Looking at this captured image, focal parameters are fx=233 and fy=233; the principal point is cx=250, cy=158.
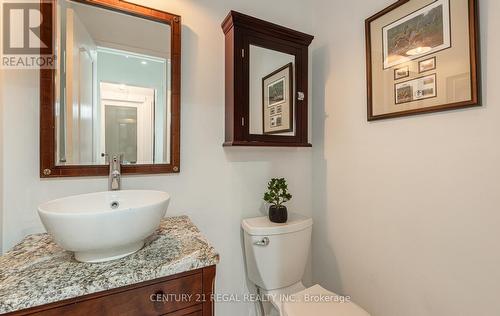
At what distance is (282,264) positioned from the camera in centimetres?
130

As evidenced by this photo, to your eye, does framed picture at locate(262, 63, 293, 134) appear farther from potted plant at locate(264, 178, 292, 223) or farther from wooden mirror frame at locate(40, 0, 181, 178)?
wooden mirror frame at locate(40, 0, 181, 178)

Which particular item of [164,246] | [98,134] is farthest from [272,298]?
[98,134]

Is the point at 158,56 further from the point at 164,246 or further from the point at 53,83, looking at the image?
the point at 164,246

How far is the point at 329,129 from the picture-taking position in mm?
1557

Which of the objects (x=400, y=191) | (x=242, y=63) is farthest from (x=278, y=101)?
(x=400, y=191)

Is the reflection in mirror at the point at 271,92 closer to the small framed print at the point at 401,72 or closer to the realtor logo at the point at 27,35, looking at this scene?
the small framed print at the point at 401,72

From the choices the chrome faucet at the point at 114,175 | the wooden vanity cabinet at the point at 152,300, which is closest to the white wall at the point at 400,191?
the wooden vanity cabinet at the point at 152,300

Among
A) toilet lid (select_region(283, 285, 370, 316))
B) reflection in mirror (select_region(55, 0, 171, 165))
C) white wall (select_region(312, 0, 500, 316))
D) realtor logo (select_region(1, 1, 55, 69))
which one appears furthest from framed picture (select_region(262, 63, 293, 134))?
realtor logo (select_region(1, 1, 55, 69))

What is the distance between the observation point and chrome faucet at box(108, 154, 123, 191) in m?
1.06

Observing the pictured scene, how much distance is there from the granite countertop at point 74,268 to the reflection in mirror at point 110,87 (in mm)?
403

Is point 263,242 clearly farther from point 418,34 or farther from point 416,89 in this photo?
point 418,34

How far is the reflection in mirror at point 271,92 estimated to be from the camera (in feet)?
4.46

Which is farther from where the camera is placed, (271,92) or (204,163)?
(271,92)

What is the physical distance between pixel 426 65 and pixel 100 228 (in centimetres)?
142
